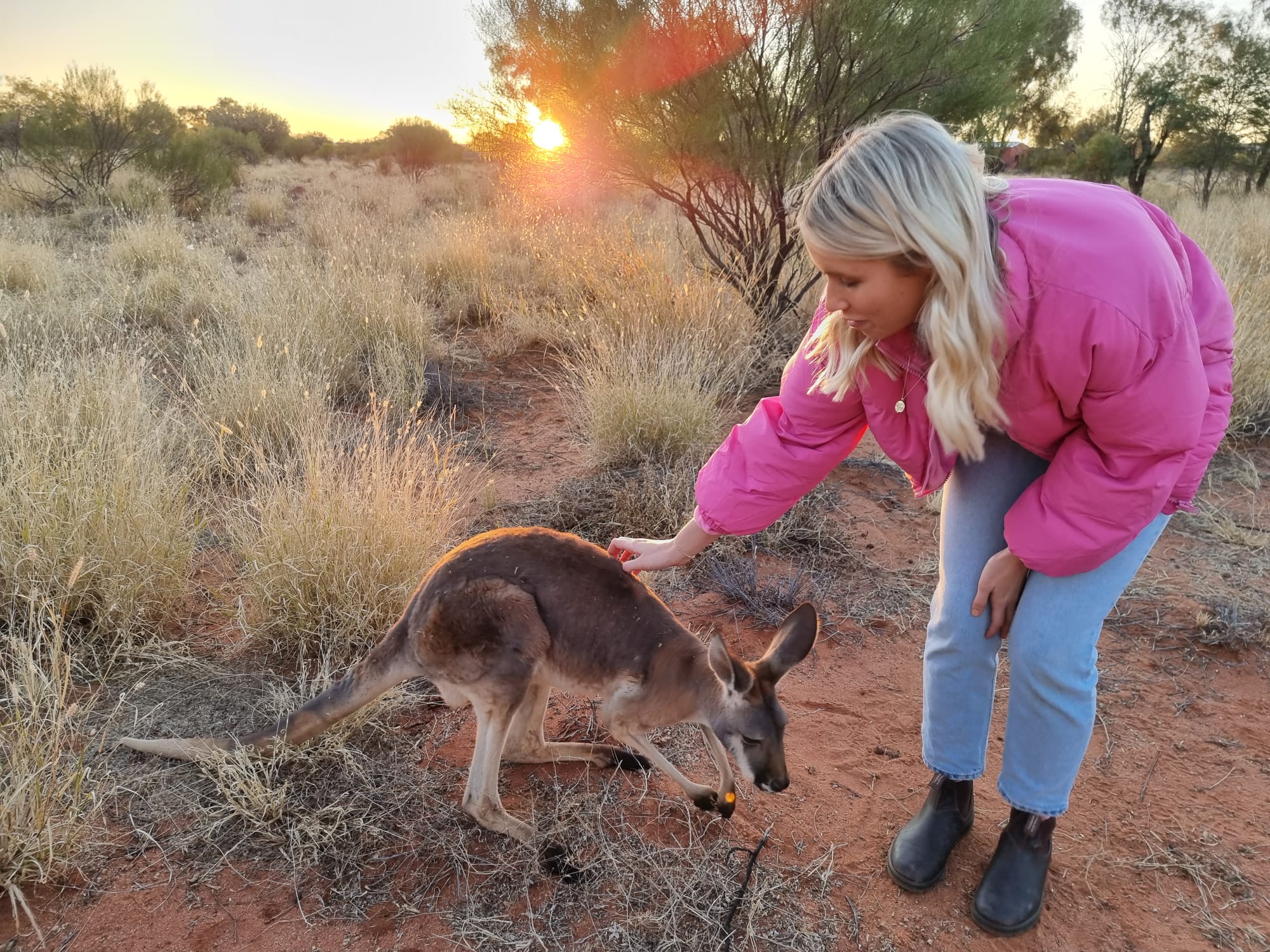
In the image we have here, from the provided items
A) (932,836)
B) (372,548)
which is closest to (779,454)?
(932,836)

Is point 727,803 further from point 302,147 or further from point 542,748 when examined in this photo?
point 302,147

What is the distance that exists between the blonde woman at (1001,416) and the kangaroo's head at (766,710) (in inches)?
14.9

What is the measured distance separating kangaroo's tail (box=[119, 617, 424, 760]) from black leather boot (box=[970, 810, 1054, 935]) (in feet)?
6.41

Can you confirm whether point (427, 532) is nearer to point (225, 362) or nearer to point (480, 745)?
point (480, 745)

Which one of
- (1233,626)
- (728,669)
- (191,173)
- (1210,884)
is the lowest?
(1210,884)

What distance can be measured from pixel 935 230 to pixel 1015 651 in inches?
51.2

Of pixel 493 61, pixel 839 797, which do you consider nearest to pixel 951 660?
pixel 839 797

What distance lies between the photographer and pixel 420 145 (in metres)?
28.8

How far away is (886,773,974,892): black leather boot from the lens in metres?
2.50

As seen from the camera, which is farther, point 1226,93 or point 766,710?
point 1226,93

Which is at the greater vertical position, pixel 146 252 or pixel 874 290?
pixel 874 290

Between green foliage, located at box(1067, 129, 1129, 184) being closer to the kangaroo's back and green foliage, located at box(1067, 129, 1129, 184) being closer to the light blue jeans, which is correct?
the light blue jeans

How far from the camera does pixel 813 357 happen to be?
2.37m

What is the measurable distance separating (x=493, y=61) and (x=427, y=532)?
666 cm
